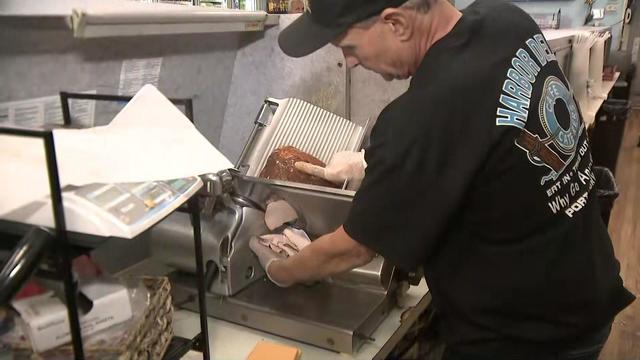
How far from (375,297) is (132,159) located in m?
0.61

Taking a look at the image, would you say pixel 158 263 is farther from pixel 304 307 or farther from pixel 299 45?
pixel 299 45

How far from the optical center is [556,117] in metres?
0.98

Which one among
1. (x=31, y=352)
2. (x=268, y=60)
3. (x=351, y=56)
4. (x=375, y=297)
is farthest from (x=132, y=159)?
(x=268, y=60)

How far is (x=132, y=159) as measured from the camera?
32.7 inches

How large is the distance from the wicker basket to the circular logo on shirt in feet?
2.36

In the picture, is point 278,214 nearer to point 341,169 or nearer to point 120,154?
point 341,169

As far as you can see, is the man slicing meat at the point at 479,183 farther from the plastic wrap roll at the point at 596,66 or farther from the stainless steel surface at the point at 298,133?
the plastic wrap roll at the point at 596,66

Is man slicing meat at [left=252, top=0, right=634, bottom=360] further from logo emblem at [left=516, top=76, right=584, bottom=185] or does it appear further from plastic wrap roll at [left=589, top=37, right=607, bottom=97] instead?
plastic wrap roll at [left=589, top=37, right=607, bottom=97]

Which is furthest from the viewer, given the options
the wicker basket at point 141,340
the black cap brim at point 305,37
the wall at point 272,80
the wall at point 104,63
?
the wall at point 272,80

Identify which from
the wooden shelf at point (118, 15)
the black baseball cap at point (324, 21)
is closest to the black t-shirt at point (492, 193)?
the black baseball cap at point (324, 21)

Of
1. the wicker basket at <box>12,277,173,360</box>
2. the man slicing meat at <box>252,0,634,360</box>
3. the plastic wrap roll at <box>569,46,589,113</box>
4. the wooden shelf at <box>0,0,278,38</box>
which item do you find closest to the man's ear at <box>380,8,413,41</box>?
the man slicing meat at <box>252,0,634,360</box>

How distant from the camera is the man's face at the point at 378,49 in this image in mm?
970

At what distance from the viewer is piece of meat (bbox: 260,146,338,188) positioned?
1.40m

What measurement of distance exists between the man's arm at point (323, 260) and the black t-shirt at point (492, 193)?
0.21ft
